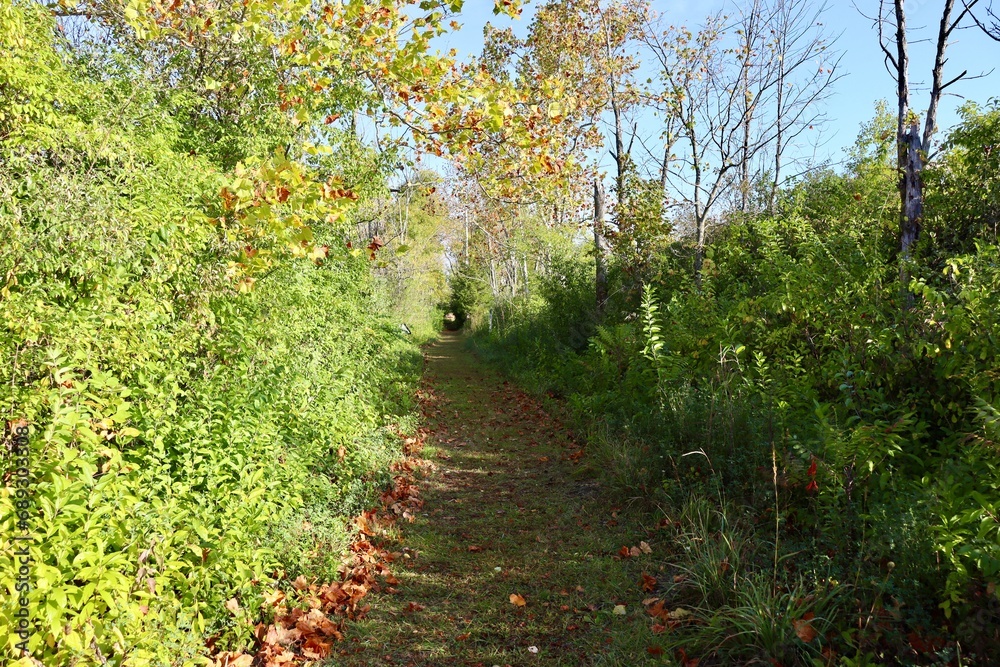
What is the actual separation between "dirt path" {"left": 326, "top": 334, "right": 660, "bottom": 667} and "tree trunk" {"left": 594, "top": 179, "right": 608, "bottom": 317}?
241 inches

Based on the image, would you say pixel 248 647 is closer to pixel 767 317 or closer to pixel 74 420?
pixel 74 420

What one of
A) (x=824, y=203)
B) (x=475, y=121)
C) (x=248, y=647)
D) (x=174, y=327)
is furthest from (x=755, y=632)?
(x=824, y=203)

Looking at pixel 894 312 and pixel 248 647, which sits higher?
pixel 894 312

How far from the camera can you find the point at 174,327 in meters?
4.02

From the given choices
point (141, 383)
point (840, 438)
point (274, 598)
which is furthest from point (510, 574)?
point (141, 383)

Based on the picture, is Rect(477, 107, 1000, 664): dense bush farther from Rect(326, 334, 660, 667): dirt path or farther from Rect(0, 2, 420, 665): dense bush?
Rect(0, 2, 420, 665): dense bush

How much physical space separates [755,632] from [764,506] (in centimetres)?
155

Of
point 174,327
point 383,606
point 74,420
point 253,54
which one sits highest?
point 253,54

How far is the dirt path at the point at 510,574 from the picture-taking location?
371cm

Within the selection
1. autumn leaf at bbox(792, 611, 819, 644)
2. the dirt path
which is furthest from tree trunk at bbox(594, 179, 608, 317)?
autumn leaf at bbox(792, 611, 819, 644)

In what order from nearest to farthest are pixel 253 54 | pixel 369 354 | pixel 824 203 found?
1. pixel 253 54
2. pixel 369 354
3. pixel 824 203

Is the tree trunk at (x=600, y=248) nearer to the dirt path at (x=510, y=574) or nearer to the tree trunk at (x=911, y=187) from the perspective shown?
the dirt path at (x=510, y=574)

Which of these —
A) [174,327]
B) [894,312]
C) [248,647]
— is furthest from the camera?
[894,312]

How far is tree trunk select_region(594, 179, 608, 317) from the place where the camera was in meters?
13.2
